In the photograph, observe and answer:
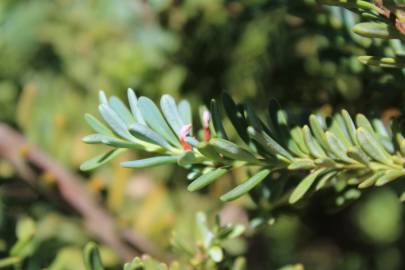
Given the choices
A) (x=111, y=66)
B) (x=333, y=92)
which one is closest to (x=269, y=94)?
(x=333, y=92)

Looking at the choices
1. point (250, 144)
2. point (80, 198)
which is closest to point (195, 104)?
point (80, 198)

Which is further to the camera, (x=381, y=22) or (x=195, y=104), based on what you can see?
(x=195, y=104)

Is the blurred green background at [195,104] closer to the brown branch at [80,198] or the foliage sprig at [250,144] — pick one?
the brown branch at [80,198]

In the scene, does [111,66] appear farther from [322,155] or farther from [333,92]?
[322,155]

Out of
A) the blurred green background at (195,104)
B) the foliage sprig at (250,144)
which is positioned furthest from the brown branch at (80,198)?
the foliage sprig at (250,144)

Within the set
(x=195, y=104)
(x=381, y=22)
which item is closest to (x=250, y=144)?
(x=381, y=22)

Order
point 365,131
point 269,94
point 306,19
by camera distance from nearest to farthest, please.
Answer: point 365,131
point 306,19
point 269,94

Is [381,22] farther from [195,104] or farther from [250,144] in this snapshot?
[195,104]
